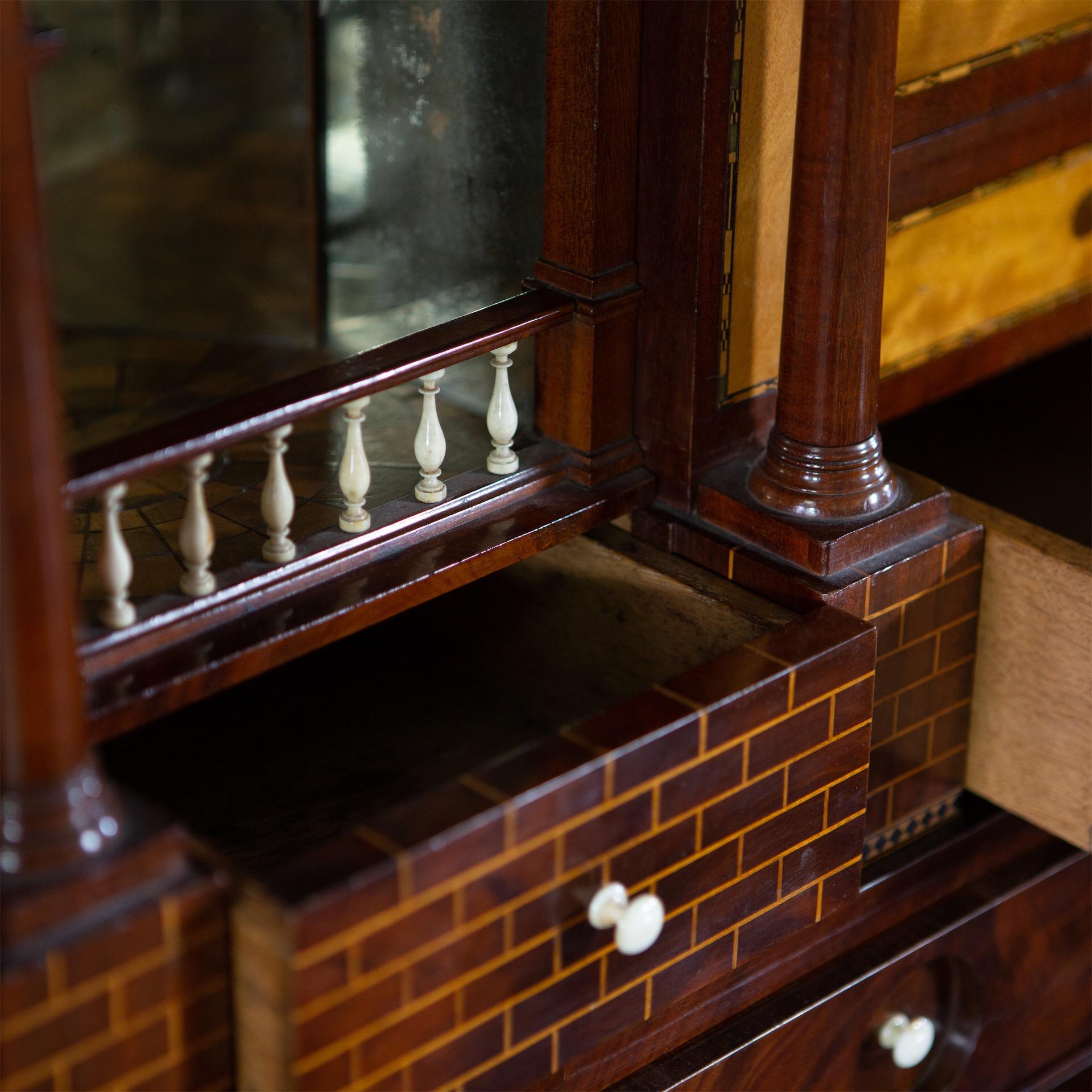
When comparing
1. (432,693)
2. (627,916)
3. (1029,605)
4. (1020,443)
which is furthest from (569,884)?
(1020,443)

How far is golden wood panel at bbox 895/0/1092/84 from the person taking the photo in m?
2.88

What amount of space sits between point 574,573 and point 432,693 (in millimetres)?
305

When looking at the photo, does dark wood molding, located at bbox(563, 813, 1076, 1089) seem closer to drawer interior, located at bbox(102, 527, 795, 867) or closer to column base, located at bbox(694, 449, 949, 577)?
drawer interior, located at bbox(102, 527, 795, 867)

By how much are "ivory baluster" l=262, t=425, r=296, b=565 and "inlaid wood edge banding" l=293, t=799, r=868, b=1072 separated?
24.2 inches

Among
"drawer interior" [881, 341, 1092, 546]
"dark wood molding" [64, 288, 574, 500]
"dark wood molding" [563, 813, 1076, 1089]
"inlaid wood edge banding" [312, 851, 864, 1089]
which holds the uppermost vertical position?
"dark wood molding" [64, 288, 574, 500]

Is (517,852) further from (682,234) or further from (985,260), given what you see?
(985,260)

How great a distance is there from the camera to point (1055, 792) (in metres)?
2.93

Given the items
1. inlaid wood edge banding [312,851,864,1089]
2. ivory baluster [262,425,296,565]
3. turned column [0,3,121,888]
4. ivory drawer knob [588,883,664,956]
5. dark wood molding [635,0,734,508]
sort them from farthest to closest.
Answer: dark wood molding [635,0,734,508]
ivory baluster [262,425,296,565]
ivory drawer knob [588,883,664,956]
inlaid wood edge banding [312,851,864,1089]
turned column [0,3,121,888]

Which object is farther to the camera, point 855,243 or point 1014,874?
point 1014,874

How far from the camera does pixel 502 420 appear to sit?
8.66ft

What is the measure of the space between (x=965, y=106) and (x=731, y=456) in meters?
0.79

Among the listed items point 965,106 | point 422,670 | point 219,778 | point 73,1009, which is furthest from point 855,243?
point 73,1009

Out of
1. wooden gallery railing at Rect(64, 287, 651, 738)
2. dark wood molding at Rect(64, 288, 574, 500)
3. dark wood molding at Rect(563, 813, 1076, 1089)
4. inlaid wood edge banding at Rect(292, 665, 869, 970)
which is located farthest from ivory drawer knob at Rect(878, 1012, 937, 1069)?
dark wood molding at Rect(64, 288, 574, 500)

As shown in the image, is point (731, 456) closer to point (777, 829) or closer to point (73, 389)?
point (777, 829)
